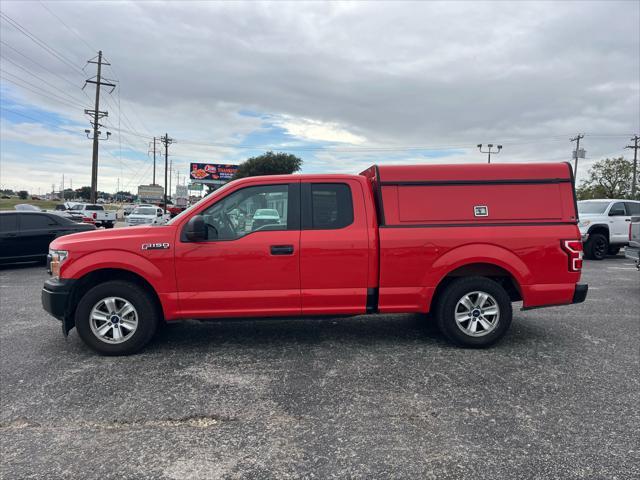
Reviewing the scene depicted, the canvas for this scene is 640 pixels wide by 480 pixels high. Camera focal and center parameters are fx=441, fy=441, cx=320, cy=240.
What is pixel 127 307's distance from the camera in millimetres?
4523

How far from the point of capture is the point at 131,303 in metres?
4.51

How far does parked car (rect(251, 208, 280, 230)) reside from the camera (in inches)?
181

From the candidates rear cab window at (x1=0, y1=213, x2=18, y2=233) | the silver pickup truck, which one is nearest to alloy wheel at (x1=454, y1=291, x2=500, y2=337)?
the silver pickup truck

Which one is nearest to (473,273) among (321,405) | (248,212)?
(321,405)

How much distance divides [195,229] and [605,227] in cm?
1294

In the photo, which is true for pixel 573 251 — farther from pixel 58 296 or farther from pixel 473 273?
pixel 58 296

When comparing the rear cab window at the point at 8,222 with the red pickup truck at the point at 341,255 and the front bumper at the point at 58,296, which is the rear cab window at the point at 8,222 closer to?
the red pickup truck at the point at 341,255

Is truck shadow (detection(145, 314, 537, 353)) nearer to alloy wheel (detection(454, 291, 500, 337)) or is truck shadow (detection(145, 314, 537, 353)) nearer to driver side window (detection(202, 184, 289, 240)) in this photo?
alloy wheel (detection(454, 291, 500, 337))

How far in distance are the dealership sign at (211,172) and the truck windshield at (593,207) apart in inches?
2392

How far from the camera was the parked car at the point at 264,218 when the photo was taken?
15.1ft

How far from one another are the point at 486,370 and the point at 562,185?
85.2 inches

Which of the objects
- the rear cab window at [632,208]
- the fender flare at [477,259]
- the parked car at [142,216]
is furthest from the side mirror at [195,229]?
the parked car at [142,216]

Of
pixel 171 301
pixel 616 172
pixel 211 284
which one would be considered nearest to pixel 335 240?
pixel 211 284

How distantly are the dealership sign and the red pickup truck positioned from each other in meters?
66.9
